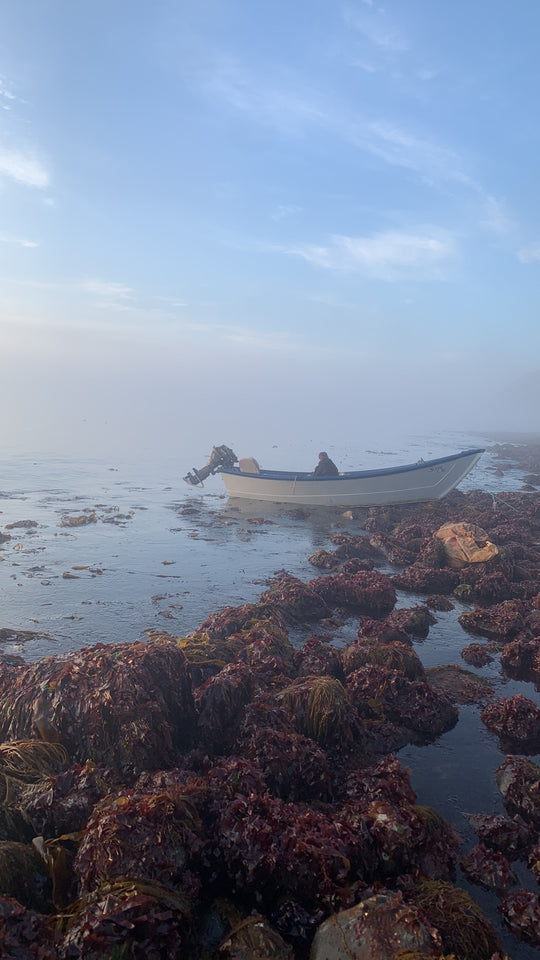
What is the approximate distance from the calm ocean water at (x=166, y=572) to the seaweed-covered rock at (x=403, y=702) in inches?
9.8

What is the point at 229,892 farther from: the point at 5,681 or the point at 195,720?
the point at 5,681

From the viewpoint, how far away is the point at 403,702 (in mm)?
7211

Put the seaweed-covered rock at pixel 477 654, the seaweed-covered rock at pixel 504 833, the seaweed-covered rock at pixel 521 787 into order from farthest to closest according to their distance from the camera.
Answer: the seaweed-covered rock at pixel 477 654
the seaweed-covered rock at pixel 521 787
the seaweed-covered rock at pixel 504 833

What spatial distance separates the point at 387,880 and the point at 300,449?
5603 cm

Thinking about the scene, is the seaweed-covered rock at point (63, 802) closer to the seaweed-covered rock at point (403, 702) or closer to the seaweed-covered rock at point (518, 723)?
the seaweed-covered rock at point (403, 702)

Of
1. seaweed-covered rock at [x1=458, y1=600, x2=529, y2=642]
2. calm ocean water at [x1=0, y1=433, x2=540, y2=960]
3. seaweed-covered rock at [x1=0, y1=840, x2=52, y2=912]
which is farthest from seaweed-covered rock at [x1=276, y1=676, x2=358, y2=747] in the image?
seaweed-covered rock at [x1=458, y1=600, x2=529, y2=642]

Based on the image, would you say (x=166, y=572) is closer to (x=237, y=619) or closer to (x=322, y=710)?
(x=237, y=619)

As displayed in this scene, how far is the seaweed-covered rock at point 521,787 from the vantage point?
5344 mm

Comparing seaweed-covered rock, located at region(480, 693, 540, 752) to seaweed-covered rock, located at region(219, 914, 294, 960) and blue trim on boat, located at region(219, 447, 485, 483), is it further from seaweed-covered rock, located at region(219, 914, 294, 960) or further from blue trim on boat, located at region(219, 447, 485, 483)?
blue trim on boat, located at region(219, 447, 485, 483)

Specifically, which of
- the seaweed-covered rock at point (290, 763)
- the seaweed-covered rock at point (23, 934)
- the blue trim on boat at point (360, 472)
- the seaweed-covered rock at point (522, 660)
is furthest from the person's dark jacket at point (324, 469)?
the seaweed-covered rock at point (23, 934)

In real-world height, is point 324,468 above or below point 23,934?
above

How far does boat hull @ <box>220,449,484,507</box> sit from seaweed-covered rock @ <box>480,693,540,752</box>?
15709mm

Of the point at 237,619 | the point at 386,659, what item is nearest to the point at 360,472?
the point at 237,619

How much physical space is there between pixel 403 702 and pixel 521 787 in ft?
6.28
